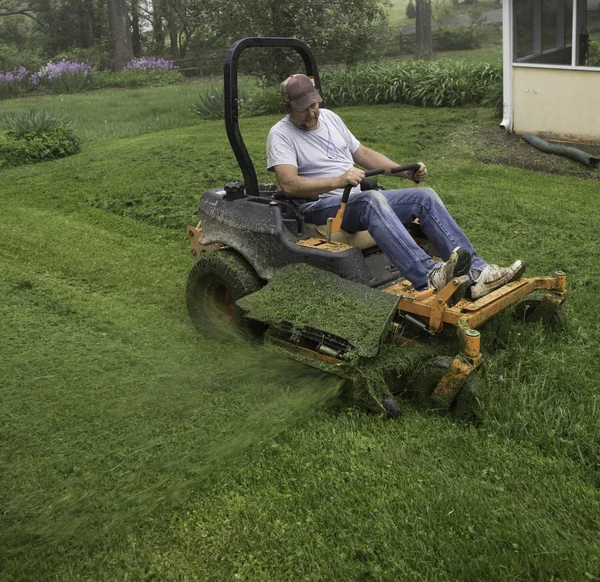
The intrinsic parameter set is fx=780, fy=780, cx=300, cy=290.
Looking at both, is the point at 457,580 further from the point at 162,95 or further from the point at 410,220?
the point at 162,95

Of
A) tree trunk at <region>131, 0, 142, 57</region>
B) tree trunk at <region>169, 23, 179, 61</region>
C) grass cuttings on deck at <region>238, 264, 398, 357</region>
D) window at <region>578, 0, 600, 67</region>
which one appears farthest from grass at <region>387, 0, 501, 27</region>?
grass cuttings on deck at <region>238, 264, 398, 357</region>

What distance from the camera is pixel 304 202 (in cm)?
437

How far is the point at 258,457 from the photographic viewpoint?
3264 millimetres

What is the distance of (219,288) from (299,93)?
3.99 feet

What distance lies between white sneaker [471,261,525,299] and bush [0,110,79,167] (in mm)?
7936

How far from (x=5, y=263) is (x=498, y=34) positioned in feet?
76.7

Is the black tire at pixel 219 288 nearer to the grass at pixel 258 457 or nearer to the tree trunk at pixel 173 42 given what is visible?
the grass at pixel 258 457

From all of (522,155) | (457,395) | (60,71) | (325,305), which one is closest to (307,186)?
(325,305)

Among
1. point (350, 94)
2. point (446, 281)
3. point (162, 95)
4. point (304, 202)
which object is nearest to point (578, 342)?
point (446, 281)

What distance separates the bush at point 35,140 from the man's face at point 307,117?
685 cm

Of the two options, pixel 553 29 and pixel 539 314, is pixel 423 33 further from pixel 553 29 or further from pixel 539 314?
pixel 539 314

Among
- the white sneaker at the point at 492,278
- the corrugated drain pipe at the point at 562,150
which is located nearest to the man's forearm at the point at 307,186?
the white sneaker at the point at 492,278

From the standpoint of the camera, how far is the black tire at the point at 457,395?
3406 mm

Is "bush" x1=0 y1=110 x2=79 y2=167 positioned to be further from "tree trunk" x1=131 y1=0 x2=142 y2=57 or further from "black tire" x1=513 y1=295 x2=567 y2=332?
"tree trunk" x1=131 y1=0 x2=142 y2=57
